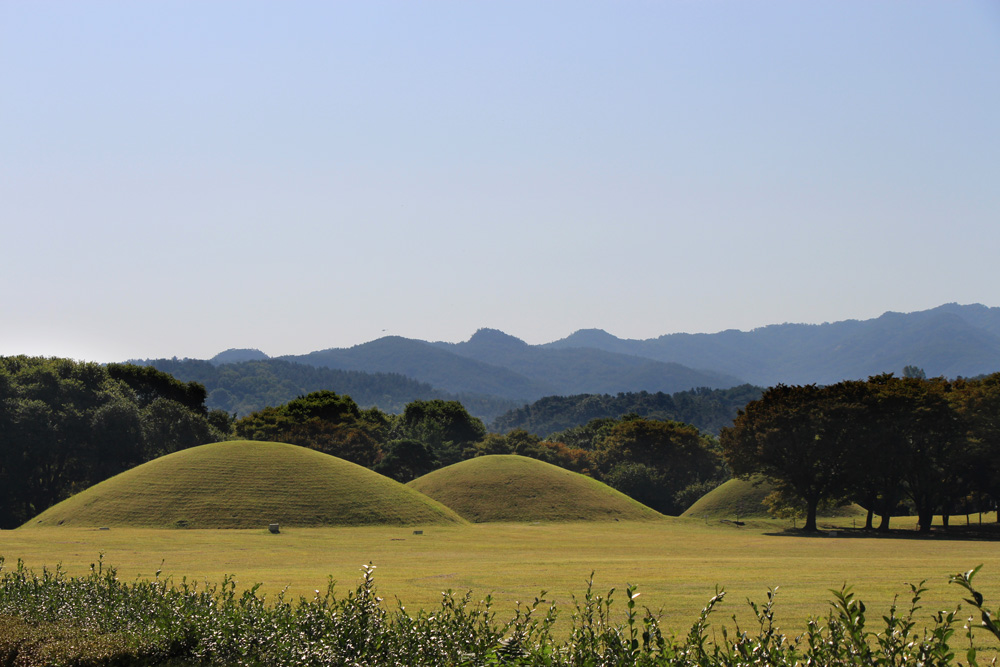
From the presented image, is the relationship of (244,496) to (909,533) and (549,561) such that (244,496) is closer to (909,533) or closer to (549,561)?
(549,561)

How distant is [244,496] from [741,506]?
57185mm

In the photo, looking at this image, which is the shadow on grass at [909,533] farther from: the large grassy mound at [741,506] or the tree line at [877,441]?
the large grassy mound at [741,506]

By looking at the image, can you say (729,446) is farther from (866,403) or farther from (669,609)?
(669,609)

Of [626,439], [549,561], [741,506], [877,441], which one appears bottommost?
[741,506]

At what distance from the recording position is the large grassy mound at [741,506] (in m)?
92.2

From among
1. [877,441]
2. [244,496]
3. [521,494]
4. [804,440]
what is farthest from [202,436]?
[877,441]

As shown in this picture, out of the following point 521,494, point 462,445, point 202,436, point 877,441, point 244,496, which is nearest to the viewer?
point 244,496

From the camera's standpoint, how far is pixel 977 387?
222 ft

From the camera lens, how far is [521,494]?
280 ft

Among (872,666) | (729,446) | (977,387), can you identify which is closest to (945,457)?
(977,387)

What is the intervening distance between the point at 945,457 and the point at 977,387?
21.6ft

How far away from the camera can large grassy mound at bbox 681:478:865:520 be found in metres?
92.2

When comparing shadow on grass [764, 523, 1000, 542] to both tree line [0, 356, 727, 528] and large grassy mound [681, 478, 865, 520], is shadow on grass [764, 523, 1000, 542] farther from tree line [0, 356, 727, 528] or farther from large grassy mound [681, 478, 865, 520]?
tree line [0, 356, 727, 528]

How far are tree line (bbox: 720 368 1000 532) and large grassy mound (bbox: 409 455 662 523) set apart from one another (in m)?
17.2
